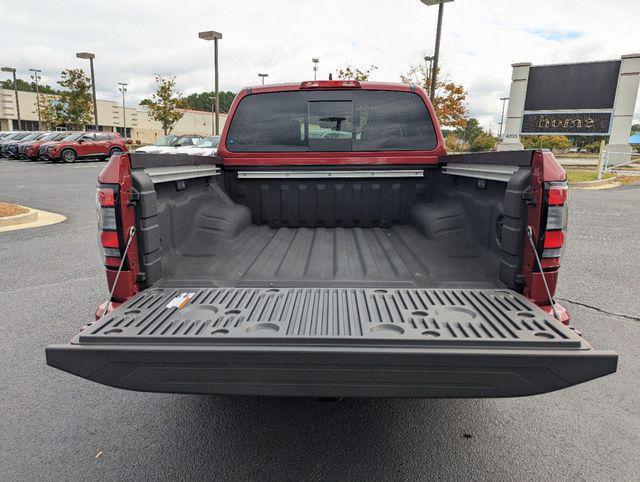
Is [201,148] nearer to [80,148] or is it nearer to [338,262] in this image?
[80,148]

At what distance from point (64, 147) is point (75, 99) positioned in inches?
801

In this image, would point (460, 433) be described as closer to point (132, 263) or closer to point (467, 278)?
point (467, 278)

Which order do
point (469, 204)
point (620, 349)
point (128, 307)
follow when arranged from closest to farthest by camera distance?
point (128, 307)
point (469, 204)
point (620, 349)

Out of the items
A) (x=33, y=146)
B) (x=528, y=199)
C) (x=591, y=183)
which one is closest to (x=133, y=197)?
(x=528, y=199)

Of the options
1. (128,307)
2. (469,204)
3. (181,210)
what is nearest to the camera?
(128,307)

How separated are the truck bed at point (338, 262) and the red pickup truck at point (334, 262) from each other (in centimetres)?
2

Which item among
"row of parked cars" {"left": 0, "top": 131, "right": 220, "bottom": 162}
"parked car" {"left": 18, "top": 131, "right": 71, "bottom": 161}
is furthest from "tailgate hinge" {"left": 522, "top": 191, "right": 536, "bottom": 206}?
"parked car" {"left": 18, "top": 131, "right": 71, "bottom": 161}

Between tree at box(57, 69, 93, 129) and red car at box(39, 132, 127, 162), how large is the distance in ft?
60.0

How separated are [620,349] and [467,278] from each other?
1945 millimetres

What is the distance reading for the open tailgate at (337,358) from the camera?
66.3 inches

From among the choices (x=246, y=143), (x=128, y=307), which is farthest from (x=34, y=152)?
(x=128, y=307)

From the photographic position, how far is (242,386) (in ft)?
5.74

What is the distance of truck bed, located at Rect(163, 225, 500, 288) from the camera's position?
2.68 meters

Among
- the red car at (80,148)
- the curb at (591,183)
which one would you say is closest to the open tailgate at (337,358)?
the curb at (591,183)
